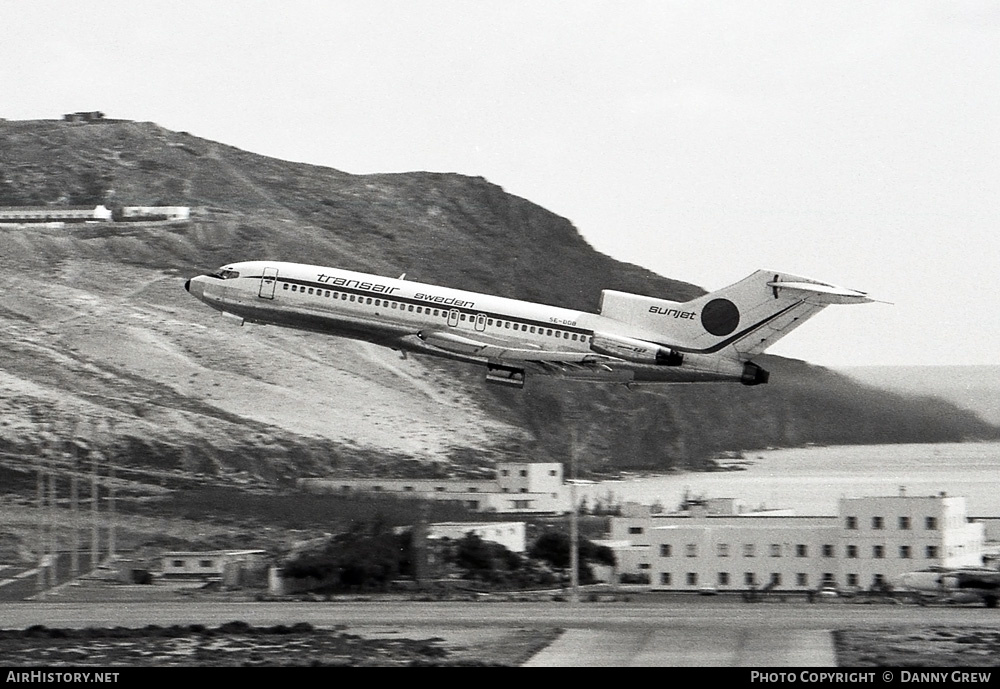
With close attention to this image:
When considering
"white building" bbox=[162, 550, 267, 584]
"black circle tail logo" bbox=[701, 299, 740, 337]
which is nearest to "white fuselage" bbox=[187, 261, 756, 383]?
"black circle tail logo" bbox=[701, 299, 740, 337]

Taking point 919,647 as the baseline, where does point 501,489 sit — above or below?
above

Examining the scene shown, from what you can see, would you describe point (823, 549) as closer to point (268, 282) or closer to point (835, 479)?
point (268, 282)

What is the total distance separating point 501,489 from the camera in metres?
146

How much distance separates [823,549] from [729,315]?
19514 mm

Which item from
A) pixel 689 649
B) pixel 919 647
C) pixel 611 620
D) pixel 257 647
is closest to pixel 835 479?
pixel 611 620

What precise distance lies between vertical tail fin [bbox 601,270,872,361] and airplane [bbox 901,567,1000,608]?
1617cm

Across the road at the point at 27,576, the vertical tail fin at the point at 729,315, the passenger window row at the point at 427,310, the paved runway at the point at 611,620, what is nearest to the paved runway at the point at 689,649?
the paved runway at the point at 611,620

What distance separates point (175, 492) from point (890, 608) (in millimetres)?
69657

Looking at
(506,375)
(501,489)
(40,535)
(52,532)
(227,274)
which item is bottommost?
(40,535)

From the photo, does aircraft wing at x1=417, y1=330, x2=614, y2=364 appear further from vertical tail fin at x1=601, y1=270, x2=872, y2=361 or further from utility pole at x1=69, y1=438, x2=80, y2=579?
utility pole at x1=69, y1=438, x2=80, y2=579

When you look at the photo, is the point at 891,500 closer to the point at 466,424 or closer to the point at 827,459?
the point at 827,459

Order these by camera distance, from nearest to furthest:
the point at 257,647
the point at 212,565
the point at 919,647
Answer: the point at 919,647, the point at 257,647, the point at 212,565

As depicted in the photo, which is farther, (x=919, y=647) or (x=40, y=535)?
(x=40, y=535)

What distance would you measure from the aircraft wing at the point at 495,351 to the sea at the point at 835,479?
45.9 metres
